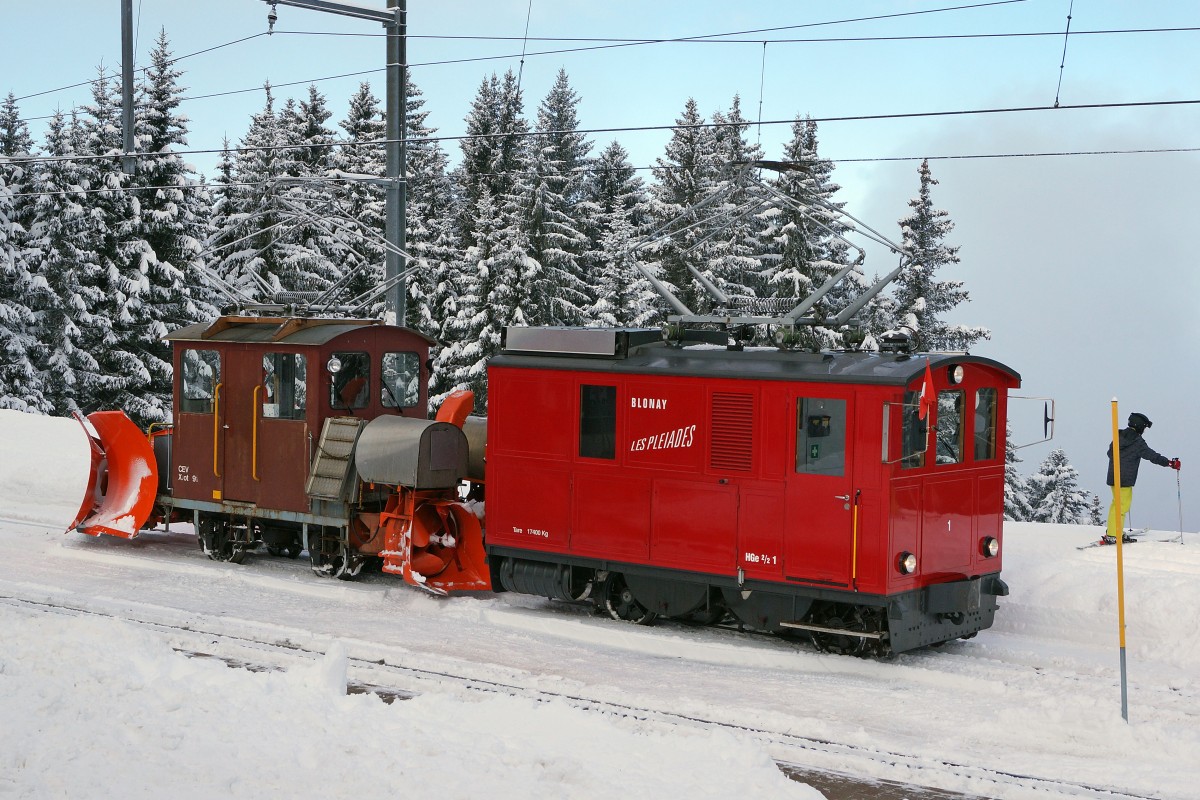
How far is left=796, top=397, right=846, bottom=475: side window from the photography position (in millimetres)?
11008

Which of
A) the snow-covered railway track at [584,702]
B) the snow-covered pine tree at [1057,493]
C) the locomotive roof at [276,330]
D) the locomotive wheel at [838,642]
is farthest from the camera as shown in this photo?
the snow-covered pine tree at [1057,493]

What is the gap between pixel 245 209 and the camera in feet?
150

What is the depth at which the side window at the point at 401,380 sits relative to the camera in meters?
15.4

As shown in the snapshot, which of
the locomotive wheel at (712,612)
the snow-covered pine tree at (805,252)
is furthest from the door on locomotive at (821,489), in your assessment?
the snow-covered pine tree at (805,252)

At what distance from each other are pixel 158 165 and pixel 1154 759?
112 feet

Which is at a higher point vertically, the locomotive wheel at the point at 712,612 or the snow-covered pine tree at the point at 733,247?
the snow-covered pine tree at the point at 733,247

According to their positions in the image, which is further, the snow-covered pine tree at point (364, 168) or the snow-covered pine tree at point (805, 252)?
the snow-covered pine tree at point (364, 168)

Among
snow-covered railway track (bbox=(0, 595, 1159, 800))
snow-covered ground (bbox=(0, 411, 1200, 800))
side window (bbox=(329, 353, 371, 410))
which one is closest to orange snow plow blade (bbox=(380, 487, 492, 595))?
snow-covered ground (bbox=(0, 411, 1200, 800))

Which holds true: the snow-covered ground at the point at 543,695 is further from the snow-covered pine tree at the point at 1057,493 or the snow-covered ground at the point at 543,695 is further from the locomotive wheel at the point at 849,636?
the snow-covered pine tree at the point at 1057,493

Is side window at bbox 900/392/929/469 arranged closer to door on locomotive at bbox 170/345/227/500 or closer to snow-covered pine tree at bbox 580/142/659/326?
door on locomotive at bbox 170/345/227/500

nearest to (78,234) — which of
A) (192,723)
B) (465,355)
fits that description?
(465,355)

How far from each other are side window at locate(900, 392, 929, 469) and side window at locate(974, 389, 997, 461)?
97 cm

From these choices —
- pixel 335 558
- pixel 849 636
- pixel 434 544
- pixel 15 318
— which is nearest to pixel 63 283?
pixel 15 318

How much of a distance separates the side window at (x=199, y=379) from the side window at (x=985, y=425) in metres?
9.09
